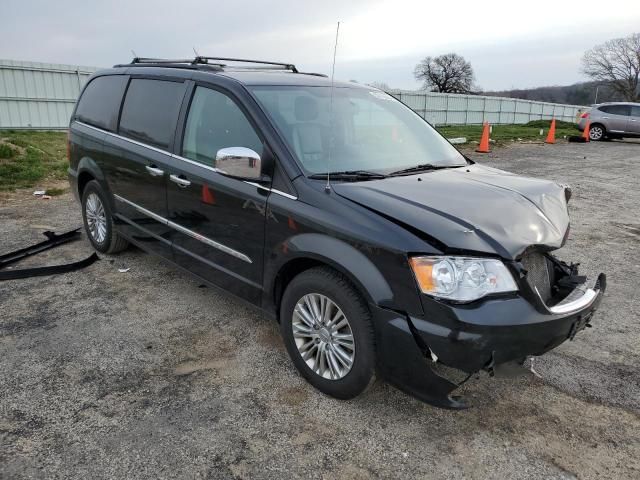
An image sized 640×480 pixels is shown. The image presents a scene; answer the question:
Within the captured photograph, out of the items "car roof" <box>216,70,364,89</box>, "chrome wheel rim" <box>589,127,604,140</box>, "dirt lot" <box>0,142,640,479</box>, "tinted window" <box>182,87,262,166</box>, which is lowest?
"dirt lot" <box>0,142,640,479</box>

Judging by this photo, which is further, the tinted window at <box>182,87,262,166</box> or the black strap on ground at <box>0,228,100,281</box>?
the black strap on ground at <box>0,228,100,281</box>

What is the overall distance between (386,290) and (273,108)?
1523 millimetres

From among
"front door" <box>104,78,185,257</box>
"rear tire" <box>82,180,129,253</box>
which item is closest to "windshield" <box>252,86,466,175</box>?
"front door" <box>104,78,185,257</box>

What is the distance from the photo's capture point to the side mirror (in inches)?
120

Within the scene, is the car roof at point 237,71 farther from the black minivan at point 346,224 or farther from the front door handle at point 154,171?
the front door handle at point 154,171

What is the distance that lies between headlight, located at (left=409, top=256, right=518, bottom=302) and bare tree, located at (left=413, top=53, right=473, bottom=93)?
81064 mm

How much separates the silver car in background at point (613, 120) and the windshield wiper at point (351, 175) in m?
20.9

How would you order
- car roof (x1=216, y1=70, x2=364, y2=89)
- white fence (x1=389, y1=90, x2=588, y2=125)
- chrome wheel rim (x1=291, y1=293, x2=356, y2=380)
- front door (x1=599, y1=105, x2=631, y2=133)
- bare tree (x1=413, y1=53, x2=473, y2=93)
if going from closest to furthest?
chrome wheel rim (x1=291, y1=293, x2=356, y2=380), car roof (x1=216, y1=70, x2=364, y2=89), front door (x1=599, y1=105, x2=631, y2=133), white fence (x1=389, y1=90, x2=588, y2=125), bare tree (x1=413, y1=53, x2=473, y2=93)

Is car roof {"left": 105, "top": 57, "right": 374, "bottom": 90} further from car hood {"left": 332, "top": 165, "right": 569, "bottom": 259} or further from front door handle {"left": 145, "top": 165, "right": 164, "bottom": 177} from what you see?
car hood {"left": 332, "top": 165, "right": 569, "bottom": 259}

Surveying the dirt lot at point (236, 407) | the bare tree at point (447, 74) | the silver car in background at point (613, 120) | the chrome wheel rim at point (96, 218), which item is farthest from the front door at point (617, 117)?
the bare tree at point (447, 74)

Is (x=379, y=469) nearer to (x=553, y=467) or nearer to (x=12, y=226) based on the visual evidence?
(x=553, y=467)

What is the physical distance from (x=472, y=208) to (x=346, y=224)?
71 cm

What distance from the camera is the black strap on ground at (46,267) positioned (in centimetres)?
470

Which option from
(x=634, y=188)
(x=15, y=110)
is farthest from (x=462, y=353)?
(x=15, y=110)
